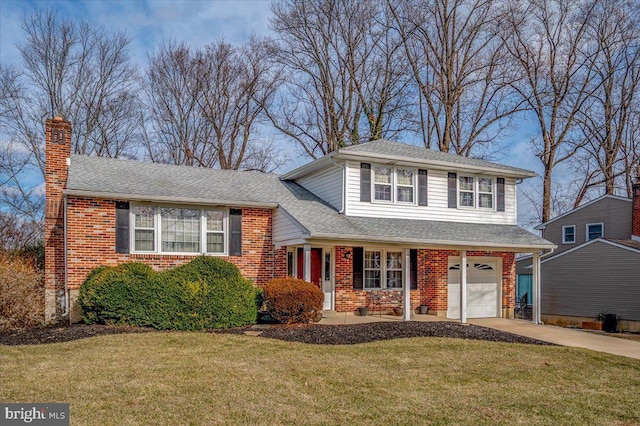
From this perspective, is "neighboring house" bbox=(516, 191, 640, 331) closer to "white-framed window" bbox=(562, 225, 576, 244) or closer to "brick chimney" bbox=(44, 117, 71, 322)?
"white-framed window" bbox=(562, 225, 576, 244)

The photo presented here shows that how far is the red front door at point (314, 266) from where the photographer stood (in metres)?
16.8

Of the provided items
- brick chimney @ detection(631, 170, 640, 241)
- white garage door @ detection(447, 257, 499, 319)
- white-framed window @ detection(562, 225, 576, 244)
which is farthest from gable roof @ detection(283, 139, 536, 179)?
white-framed window @ detection(562, 225, 576, 244)

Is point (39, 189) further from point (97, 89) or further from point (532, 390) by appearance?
point (532, 390)

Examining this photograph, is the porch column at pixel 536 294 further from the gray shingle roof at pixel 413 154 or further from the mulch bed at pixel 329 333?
the mulch bed at pixel 329 333

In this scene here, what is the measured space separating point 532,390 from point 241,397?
4.51m

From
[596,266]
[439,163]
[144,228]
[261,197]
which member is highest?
[439,163]

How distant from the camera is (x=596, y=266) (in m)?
22.2

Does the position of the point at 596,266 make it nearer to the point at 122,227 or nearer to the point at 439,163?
the point at 439,163

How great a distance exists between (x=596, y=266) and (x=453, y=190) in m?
8.34

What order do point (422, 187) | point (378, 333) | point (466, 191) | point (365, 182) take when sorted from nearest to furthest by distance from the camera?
point (378, 333)
point (365, 182)
point (422, 187)
point (466, 191)

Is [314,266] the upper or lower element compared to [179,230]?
lower

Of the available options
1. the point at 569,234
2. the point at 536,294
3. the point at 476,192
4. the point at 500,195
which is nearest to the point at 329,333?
the point at 536,294

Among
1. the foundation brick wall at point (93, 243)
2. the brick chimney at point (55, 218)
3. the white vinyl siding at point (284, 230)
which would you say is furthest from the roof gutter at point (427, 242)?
the brick chimney at point (55, 218)

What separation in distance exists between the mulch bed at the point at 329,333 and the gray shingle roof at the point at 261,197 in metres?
2.44
